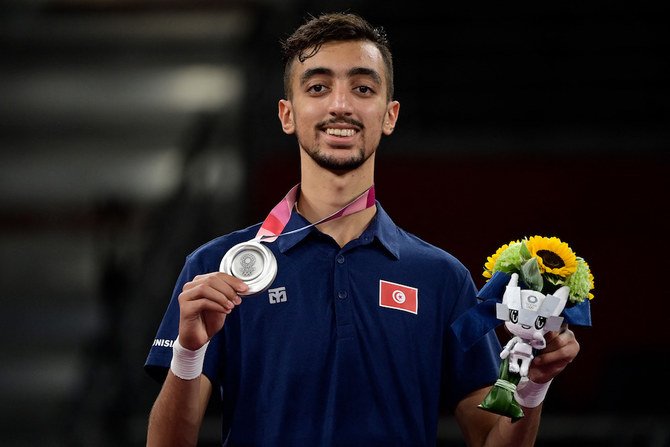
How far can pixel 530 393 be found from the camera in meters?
2.80

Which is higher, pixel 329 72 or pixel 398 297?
pixel 329 72

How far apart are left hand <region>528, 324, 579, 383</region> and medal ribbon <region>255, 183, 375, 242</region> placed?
2.05ft

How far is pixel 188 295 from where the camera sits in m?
2.64

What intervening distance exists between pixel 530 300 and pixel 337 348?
49 centimetres

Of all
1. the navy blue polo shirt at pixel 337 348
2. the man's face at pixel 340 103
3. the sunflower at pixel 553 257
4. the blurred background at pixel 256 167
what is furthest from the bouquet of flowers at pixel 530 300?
the blurred background at pixel 256 167

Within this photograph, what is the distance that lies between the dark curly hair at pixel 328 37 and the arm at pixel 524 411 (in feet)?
2.61

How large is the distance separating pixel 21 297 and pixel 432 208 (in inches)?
134

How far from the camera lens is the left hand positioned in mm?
2686

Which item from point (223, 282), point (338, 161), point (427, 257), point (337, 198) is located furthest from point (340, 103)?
point (223, 282)

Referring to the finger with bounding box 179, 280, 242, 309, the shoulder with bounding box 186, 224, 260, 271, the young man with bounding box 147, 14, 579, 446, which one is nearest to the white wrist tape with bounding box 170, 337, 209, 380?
the young man with bounding box 147, 14, 579, 446

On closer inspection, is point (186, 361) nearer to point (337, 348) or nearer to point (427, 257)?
point (337, 348)

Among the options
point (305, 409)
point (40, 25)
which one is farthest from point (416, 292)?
point (40, 25)

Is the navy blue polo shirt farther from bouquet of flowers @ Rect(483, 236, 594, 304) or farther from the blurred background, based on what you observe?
the blurred background

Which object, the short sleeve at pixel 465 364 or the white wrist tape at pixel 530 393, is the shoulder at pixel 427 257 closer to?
the short sleeve at pixel 465 364
